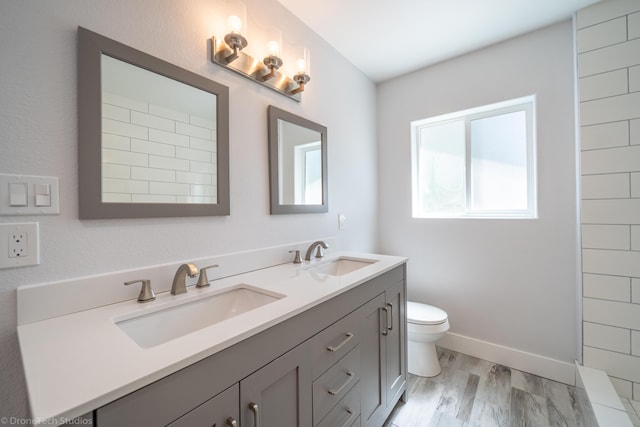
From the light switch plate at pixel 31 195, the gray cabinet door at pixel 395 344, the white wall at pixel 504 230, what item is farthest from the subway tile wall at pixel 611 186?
the light switch plate at pixel 31 195

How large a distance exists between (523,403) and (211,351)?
6.36 ft

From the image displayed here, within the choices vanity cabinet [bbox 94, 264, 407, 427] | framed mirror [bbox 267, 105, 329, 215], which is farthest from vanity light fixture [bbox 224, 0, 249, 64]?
vanity cabinet [bbox 94, 264, 407, 427]

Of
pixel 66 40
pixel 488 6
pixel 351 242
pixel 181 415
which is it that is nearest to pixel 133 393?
pixel 181 415

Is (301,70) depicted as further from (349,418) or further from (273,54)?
(349,418)

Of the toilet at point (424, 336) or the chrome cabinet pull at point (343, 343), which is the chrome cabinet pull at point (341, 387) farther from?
the toilet at point (424, 336)

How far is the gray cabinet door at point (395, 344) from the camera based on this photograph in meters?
1.39

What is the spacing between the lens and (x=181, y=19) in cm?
107

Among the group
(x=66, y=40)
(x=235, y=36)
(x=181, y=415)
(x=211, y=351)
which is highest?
(x=235, y=36)

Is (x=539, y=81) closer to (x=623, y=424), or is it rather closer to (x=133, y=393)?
(x=623, y=424)

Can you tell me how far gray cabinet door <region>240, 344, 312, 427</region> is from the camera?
682 mm

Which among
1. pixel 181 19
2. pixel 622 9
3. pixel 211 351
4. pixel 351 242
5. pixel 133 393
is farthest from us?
pixel 351 242

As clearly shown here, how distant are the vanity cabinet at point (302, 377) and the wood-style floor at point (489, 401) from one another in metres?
0.20

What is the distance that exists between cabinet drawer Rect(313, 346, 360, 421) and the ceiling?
1.90 m

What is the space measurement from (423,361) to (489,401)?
1.35 ft
